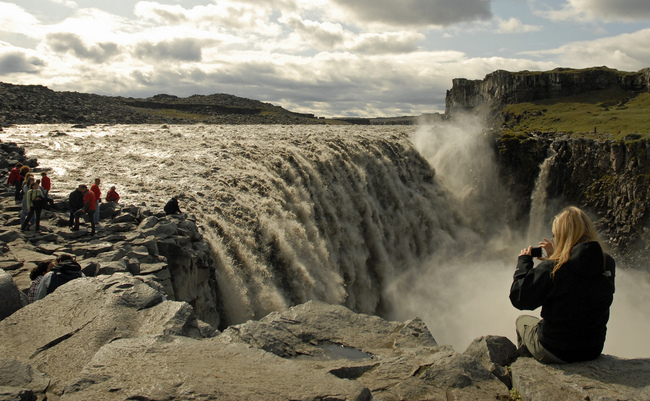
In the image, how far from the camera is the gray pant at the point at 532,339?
20.0 ft

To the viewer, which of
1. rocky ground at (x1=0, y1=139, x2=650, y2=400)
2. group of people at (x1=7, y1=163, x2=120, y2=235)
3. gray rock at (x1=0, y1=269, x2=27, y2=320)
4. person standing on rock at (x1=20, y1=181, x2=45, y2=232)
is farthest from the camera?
group of people at (x1=7, y1=163, x2=120, y2=235)

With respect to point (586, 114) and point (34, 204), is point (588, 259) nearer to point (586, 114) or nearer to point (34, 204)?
point (34, 204)

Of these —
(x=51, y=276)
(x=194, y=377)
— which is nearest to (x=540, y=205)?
(x=51, y=276)

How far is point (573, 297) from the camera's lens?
18.2ft

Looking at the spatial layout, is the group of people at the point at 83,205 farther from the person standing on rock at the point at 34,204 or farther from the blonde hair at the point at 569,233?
the blonde hair at the point at 569,233

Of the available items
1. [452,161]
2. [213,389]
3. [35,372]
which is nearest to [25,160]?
[35,372]

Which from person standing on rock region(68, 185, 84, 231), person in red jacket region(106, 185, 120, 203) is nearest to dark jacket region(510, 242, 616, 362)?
person standing on rock region(68, 185, 84, 231)

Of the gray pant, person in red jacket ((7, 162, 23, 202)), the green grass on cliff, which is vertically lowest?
the gray pant

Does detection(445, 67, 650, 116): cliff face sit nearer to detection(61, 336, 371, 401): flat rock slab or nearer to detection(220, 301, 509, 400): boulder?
detection(220, 301, 509, 400): boulder

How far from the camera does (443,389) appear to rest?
6004mm

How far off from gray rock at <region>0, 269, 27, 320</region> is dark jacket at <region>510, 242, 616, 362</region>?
8.77 metres

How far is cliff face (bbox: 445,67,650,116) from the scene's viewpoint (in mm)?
87938

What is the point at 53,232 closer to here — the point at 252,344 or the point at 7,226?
the point at 7,226

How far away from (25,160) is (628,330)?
41.0 metres
